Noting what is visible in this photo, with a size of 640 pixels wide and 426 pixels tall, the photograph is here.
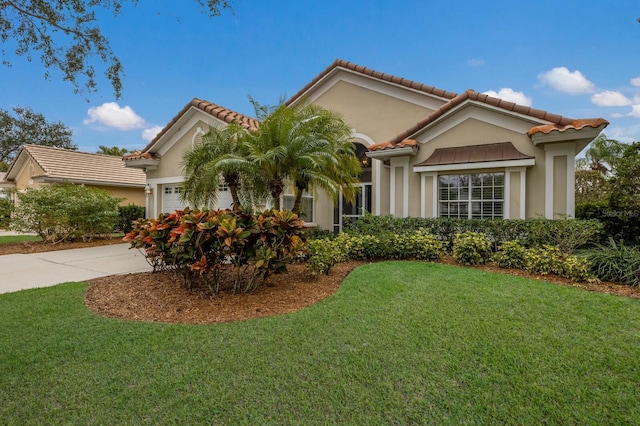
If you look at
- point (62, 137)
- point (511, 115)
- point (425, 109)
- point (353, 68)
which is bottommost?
point (511, 115)

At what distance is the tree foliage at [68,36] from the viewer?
15.5 ft

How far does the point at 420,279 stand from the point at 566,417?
3.88 metres

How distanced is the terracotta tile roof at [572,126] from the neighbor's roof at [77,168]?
24635mm

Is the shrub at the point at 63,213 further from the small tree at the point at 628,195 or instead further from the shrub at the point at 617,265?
the small tree at the point at 628,195

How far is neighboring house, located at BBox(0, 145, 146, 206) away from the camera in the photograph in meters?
21.2

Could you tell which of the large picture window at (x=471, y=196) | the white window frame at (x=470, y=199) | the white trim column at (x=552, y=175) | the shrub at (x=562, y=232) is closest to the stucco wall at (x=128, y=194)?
the white window frame at (x=470, y=199)

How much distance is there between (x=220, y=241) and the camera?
5.50 metres

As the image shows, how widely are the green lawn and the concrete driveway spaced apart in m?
2.80

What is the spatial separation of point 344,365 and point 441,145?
30.0ft

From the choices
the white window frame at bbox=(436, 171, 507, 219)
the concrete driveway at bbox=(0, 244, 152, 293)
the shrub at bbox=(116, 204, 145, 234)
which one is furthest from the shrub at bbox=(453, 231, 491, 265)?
the shrub at bbox=(116, 204, 145, 234)

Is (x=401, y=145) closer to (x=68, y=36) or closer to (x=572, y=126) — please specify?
(x=572, y=126)

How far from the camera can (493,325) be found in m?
4.31

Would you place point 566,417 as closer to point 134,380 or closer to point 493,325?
point 493,325

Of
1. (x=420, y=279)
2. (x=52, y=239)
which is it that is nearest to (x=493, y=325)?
(x=420, y=279)
